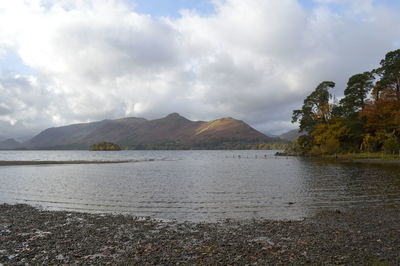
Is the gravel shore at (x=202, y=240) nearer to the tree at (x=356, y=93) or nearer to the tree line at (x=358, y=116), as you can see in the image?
the tree line at (x=358, y=116)

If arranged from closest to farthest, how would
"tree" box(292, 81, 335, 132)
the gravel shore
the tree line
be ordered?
the gravel shore < the tree line < "tree" box(292, 81, 335, 132)

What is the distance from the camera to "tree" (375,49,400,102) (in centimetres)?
8381

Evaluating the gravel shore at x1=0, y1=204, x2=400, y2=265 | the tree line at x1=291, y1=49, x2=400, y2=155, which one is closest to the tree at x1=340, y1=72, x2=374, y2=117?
the tree line at x1=291, y1=49, x2=400, y2=155

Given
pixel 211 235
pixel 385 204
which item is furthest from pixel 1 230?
pixel 385 204

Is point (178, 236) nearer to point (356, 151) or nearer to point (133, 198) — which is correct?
point (133, 198)

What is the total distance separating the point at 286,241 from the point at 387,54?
98272 mm

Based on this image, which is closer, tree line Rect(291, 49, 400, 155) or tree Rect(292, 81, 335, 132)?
tree line Rect(291, 49, 400, 155)

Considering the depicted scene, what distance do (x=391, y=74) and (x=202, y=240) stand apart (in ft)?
311

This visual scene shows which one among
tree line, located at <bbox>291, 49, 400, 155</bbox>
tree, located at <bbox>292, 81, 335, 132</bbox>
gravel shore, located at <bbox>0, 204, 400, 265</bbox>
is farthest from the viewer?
tree, located at <bbox>292, 81, 335, 132</bbox>

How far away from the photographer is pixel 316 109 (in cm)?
10969

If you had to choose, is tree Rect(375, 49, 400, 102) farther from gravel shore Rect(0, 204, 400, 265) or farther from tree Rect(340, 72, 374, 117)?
gravel shore Rect(0, 204, 400, 265)

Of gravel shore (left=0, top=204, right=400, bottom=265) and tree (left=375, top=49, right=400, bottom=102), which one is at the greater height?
tree (left=375, top=49, right=400, bottom=102)

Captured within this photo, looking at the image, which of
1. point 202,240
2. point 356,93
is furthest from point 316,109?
point 202,240

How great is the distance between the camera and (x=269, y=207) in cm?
2409
